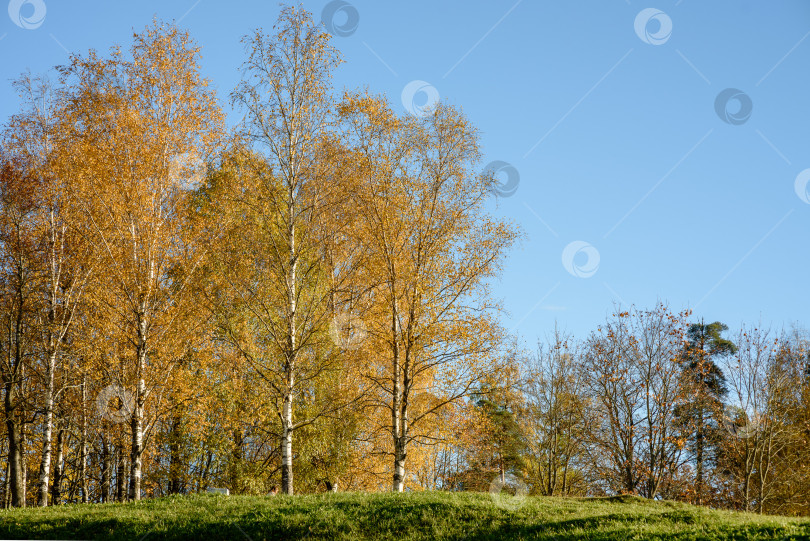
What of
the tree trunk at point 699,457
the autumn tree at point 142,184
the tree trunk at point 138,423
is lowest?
the tree trunk at point 699,457

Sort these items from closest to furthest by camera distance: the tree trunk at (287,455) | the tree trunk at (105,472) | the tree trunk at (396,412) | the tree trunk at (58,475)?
the tree trunk at (287,455) < the tree trunk at (396,412) < the tree trunk at (58,475) < the tree trunk at (105,472)

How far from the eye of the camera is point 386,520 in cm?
1299

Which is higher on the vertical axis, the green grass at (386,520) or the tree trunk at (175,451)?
the tree trunk at (175,451)

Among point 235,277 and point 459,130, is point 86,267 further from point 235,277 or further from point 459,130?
point 459,130

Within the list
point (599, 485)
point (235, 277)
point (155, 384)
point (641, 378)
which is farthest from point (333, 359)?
point (599, 485)

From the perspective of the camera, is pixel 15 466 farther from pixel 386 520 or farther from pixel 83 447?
pixel 386 520

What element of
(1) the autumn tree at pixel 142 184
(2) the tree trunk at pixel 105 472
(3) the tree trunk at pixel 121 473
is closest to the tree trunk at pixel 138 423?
(1) the autumn tree at pixel 142 184

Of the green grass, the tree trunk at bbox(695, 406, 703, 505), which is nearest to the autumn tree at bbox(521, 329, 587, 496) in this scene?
the tree trunk at bbox(695, 406, 703, 505)

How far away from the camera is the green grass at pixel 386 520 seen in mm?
11344

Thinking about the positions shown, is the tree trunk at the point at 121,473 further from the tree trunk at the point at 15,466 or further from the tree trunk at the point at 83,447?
the tree trunk at the point at 15,466

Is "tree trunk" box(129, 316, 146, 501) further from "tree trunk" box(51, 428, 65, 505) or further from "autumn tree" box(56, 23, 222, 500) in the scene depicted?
"tree trunk" box(51, 428, 65, 505)

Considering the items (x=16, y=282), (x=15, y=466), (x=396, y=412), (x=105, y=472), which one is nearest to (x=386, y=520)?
(x=396, y=412)

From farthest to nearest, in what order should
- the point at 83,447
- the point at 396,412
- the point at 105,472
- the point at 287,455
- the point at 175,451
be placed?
the point at 105,472 → the point at 83,447 → the point at 175,451 → the point at 396,412 → the point at 287,455

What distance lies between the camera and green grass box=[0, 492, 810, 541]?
11344 mm
